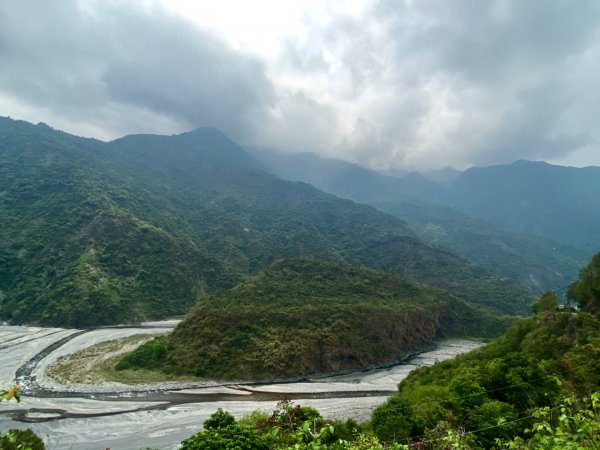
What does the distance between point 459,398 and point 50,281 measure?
96896mm

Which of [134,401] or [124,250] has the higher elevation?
[124,250]

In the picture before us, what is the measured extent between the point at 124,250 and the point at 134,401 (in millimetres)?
69075

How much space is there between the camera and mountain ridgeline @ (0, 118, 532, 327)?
92.2 meters

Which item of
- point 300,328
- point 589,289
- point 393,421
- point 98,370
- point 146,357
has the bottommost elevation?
point 393,421

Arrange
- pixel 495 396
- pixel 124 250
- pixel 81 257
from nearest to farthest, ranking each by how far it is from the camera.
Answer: pixel 495 396
pixel 81 257
pixel 124 250

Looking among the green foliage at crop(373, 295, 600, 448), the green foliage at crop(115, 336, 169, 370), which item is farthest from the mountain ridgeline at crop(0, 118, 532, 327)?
the green foliage at crop(373, 295, 600, 448)

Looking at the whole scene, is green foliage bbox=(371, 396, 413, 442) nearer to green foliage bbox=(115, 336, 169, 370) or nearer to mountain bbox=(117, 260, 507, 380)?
mountain bbox=(117, 260, 507, 380)

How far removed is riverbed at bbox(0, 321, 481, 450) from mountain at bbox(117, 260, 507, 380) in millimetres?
3906

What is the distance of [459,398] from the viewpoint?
89.6 feet

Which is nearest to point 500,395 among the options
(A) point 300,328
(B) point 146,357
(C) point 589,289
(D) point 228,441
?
(D) point 228,441

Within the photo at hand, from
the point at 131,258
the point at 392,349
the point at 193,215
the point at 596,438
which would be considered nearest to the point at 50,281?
the point at 131,258

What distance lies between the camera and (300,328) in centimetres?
7000

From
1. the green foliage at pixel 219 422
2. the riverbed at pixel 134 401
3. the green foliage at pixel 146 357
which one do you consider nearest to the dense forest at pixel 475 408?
the green foliage at pixel 219 422

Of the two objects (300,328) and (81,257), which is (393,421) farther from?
(81,257)
